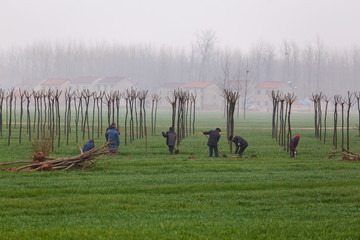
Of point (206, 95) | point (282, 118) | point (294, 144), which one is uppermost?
point (206, 95)

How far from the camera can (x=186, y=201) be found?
1231 cm

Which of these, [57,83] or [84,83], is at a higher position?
[84,83]

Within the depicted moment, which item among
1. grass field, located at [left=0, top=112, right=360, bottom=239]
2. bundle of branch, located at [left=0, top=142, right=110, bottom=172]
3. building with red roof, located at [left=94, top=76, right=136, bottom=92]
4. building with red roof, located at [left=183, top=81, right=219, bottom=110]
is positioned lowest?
grass field, located at [left=0, top=112, right=360, bottom=239]

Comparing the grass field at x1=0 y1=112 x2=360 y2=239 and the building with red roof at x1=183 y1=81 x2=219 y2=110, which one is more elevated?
the building with red roof at x1=183 y1=81 x2=219 y2=110

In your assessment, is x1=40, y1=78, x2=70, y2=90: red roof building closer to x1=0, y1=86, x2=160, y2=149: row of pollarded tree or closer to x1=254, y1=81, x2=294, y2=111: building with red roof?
x1=254, y1=81, x2=294, y2=111: building with red roof

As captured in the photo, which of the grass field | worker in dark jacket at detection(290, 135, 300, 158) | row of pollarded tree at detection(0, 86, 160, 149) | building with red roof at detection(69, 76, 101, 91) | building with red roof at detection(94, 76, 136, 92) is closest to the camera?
the grass field

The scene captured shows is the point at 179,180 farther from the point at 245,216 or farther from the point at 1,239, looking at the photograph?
the point at 1,239

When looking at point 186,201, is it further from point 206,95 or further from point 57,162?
point 206,95

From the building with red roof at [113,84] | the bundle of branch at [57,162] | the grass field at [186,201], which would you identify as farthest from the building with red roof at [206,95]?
the bundle of branch at [57,162]

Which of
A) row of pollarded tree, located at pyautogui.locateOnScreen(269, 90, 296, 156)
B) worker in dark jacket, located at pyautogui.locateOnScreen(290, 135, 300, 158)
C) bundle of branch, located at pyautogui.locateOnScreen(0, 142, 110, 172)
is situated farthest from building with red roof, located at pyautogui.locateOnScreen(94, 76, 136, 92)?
bundle of branch, located at pyautogui.locateOnScreen(0, 142, 110, 172)

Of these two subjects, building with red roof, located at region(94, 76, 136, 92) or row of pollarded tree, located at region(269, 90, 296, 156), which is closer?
row of pollarded tree, located at region(269, 90, 296, 156)

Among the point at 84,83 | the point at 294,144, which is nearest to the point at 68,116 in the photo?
the point at 294,144

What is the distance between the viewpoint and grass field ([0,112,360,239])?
9195mm

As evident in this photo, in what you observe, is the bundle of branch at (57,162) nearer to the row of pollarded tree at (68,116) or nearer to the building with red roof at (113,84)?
the row of pollarded tree at (68,116)
